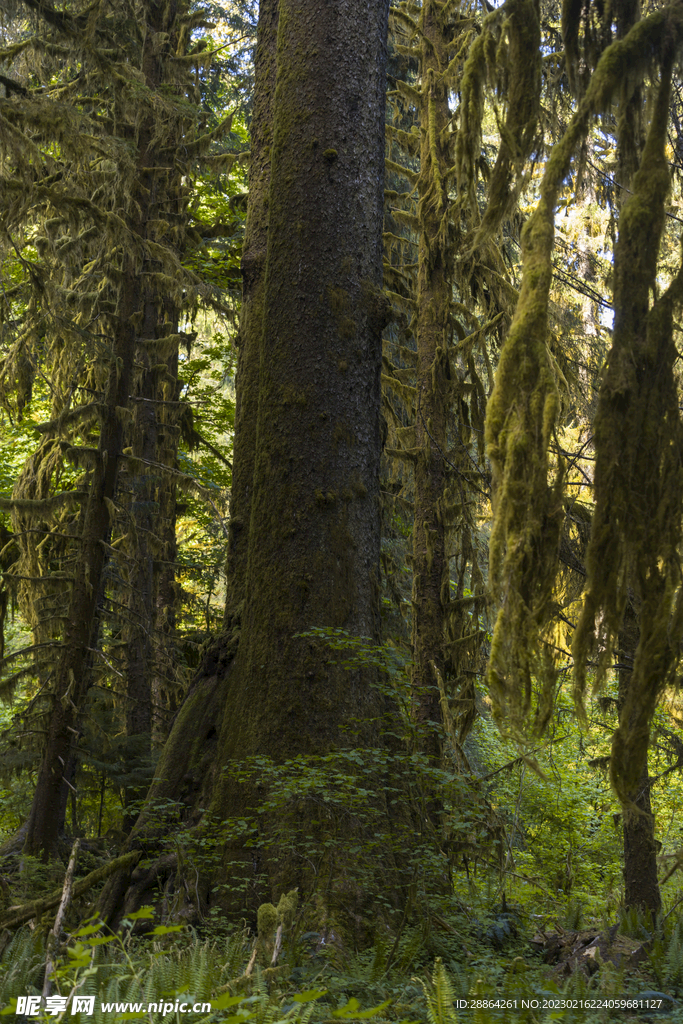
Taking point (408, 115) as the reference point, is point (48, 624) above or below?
below

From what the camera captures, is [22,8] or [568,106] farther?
[22,8]

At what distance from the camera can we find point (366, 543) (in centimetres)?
482

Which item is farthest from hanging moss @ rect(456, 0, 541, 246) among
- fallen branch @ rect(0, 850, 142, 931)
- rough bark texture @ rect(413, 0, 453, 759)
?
rough bark texture @ rect(413, 0, 453, 759)

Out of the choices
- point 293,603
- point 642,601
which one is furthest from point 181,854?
point 642,601

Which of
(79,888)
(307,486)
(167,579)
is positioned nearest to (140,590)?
(167,579)

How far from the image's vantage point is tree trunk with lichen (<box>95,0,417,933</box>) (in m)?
4.38

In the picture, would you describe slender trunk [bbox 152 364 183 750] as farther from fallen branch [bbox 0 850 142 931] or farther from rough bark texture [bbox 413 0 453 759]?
fallen branch [bbox 0 850 142 931]

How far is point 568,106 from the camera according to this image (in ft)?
13.8

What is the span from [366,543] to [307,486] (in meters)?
0.51

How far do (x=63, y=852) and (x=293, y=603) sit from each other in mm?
6127

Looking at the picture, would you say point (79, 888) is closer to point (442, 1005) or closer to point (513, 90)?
point (442, 1005)

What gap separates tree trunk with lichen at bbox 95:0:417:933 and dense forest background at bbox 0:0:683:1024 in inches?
0.8

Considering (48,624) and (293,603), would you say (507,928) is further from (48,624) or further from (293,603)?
(48,624)

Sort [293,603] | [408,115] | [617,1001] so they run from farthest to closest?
[408,115], [293,603], [617,1001]
